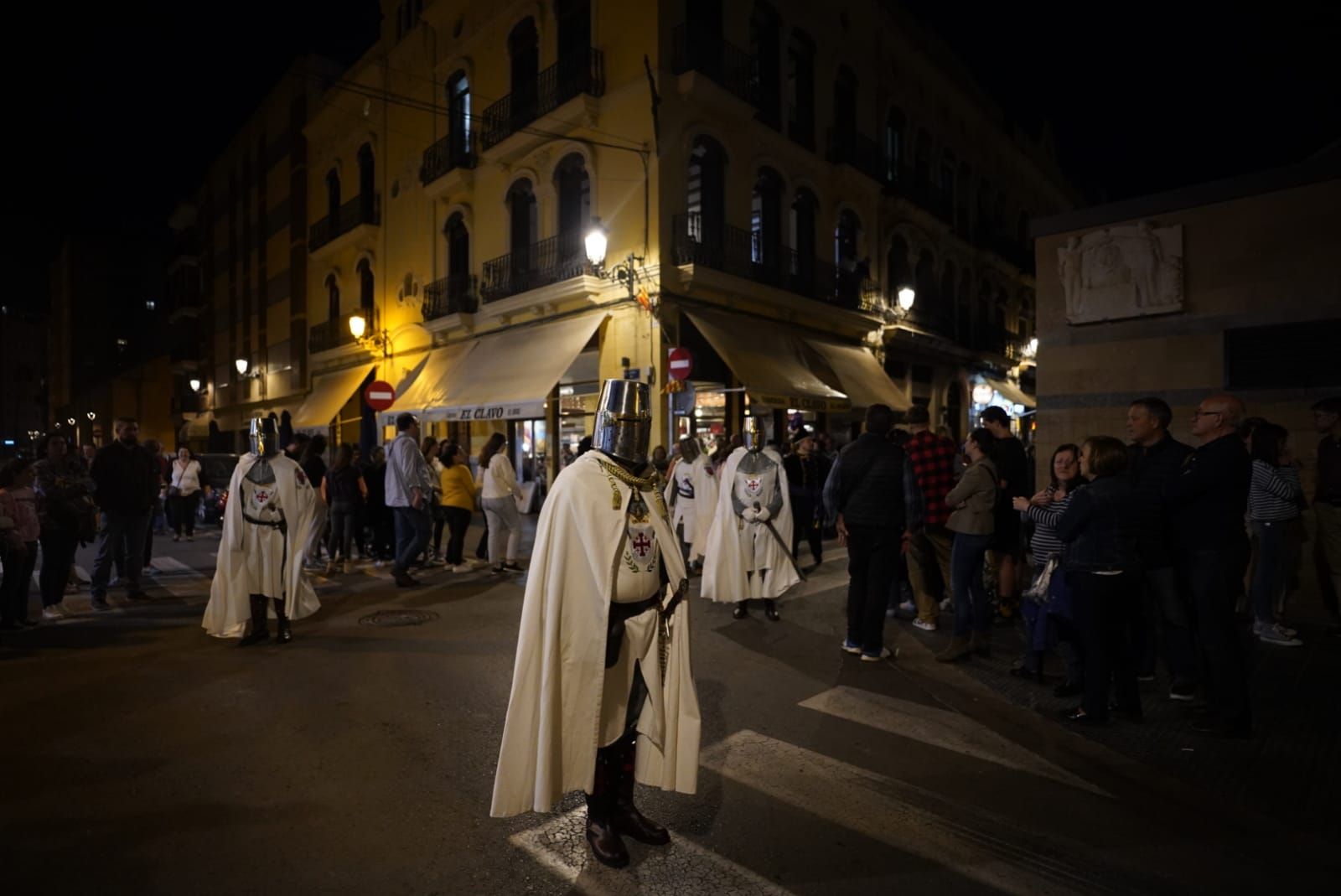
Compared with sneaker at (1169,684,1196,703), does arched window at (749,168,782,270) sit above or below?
above

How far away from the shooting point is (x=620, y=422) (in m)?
3.10

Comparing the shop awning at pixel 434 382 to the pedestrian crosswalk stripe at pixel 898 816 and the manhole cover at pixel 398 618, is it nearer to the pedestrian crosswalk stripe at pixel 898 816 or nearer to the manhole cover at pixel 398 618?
the manhole cover at pixel 398 618

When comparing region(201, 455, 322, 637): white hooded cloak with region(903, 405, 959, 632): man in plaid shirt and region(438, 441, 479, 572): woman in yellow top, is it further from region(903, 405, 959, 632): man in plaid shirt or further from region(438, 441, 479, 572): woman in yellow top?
region(903, 405, 959, 632): man in plaid shirt

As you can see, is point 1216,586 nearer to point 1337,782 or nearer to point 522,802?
point 1337,782

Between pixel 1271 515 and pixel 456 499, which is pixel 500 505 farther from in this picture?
pixel 1271 515

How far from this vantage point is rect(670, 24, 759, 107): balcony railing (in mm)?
14883

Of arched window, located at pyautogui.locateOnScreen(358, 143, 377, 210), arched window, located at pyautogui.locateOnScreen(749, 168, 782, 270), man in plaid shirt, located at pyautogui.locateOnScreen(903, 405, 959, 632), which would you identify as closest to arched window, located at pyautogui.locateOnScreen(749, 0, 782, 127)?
arched window, located at pyautogui.locateOnScreen(749, 168, 782, 270)

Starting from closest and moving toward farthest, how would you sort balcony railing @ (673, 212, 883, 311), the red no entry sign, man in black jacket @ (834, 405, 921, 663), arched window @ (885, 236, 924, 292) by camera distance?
man in black jacket @ (834, 405, 921, 663) → the red no entry sign → balcony railing @ (673, 212, 883, 311) → arched window @ (885, 236, 924, 292)

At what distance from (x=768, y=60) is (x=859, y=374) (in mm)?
8077

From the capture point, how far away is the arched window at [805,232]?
1845cm

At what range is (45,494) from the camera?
24.1 feet

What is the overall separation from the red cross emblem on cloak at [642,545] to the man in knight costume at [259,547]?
188 inches

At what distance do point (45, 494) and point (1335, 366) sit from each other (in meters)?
13.3

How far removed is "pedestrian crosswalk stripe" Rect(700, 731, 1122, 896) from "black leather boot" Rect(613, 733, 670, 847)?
737mm
